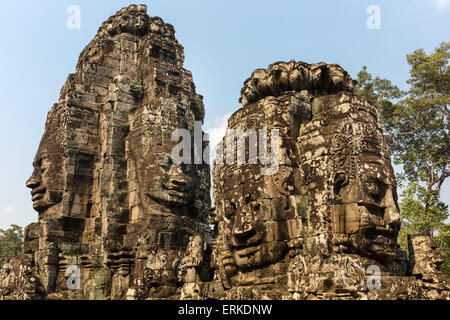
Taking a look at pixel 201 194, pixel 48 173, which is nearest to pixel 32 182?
pixel 48 173

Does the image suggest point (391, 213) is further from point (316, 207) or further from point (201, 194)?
point (201, 194)

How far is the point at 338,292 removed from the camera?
509 cm

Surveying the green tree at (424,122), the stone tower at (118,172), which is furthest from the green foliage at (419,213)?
the stone tower at (118,172)

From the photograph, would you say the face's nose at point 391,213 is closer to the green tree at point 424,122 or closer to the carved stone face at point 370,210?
the carved stone face at point 370,210

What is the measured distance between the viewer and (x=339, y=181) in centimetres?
595

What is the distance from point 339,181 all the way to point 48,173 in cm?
1062

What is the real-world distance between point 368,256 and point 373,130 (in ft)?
5.69

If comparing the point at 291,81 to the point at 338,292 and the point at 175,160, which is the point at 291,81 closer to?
the point at 338,292

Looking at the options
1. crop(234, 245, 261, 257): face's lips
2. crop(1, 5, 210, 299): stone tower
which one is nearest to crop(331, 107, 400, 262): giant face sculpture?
crop(234, 245, 261, 257): face's lips

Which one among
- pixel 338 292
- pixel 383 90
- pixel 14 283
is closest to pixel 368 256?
pixel 338 292

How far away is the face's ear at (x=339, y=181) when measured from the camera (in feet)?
19.3

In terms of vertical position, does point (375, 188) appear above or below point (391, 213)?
above

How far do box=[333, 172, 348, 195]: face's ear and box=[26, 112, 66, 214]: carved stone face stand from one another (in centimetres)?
1018

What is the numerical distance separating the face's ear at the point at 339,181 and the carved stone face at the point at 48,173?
10.2m
